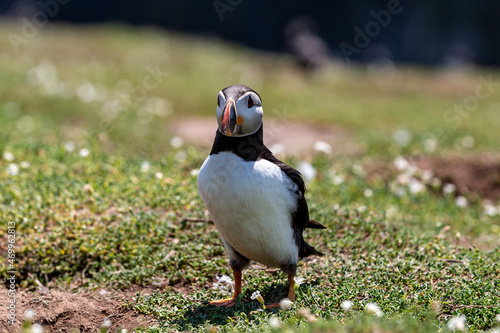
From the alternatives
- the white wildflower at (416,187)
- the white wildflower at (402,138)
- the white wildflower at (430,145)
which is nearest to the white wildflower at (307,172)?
the white wildflower at (416,187)

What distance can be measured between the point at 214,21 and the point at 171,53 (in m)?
18.5

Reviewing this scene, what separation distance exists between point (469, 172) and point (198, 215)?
4.73 meters

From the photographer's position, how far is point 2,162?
22.5ft

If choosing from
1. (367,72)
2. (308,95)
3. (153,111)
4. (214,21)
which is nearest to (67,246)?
(153,111)

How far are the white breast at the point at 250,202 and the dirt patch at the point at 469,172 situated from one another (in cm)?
478

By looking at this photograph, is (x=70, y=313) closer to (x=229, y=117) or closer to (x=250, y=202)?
(x=250, y=202)

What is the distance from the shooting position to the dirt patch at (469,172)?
27.5 ft

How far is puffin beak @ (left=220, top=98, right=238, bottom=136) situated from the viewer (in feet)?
12.4

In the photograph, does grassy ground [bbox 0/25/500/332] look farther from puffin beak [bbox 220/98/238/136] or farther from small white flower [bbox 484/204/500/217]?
puffin beak [bbox 220/98/238/136]

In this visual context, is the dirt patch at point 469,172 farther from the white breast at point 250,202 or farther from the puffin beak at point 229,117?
the puffin beak at point 229,117

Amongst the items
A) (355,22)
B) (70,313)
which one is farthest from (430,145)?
(355,22)

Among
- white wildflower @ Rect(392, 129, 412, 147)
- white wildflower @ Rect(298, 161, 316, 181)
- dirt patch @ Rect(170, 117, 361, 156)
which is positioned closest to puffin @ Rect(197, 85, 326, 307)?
white wildflower @ Rect(298, 161, 316, 181)

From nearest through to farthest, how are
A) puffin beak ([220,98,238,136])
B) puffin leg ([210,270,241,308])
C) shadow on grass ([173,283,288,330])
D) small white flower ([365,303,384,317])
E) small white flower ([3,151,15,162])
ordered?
small white flower ([365,303,384,317])
puffin beak ([220,98,238,136])
shadow on grass ([173,283,288,330])
puffin leg ([210,270,241,308])
small white flower ([3,151,15,162])

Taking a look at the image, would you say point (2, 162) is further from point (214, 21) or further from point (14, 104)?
point (214, 21)
